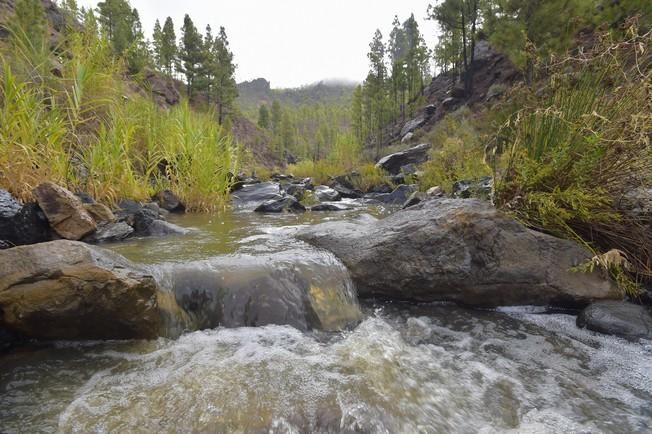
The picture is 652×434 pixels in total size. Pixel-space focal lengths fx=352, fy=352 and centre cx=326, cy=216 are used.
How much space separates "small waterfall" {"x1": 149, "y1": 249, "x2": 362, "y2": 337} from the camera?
8.41ft

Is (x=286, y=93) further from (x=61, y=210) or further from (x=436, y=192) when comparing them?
(x=61, y=210)

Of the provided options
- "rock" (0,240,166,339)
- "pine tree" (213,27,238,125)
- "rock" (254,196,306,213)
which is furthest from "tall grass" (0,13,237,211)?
"pine tree" (213,27,238,125)

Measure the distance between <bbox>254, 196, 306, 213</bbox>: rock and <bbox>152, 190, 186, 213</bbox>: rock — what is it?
152 cm

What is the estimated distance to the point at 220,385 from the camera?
1794 millimetres

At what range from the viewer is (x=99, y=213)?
3932 millimetres

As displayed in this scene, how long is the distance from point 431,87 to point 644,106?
3967 centimetres

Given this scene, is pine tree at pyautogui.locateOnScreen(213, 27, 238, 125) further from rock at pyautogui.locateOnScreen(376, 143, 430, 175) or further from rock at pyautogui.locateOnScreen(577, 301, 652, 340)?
rock at pyautogui.locateOnScreen(577, 301, 652, 340)

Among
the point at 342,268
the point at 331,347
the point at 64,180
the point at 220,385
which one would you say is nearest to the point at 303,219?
the point at 342,268

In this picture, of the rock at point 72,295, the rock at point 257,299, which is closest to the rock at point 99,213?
the rock at point 257,299

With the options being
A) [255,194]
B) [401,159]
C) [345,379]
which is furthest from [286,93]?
[345,379]

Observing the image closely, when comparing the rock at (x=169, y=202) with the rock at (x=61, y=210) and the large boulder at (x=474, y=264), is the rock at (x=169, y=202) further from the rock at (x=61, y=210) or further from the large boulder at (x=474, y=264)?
the large boulder at (x=474, y=264)

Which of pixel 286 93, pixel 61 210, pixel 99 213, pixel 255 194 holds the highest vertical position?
pixel 286 93

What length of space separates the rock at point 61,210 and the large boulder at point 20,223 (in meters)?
0.06

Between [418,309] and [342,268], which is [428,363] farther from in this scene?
[342,268]
